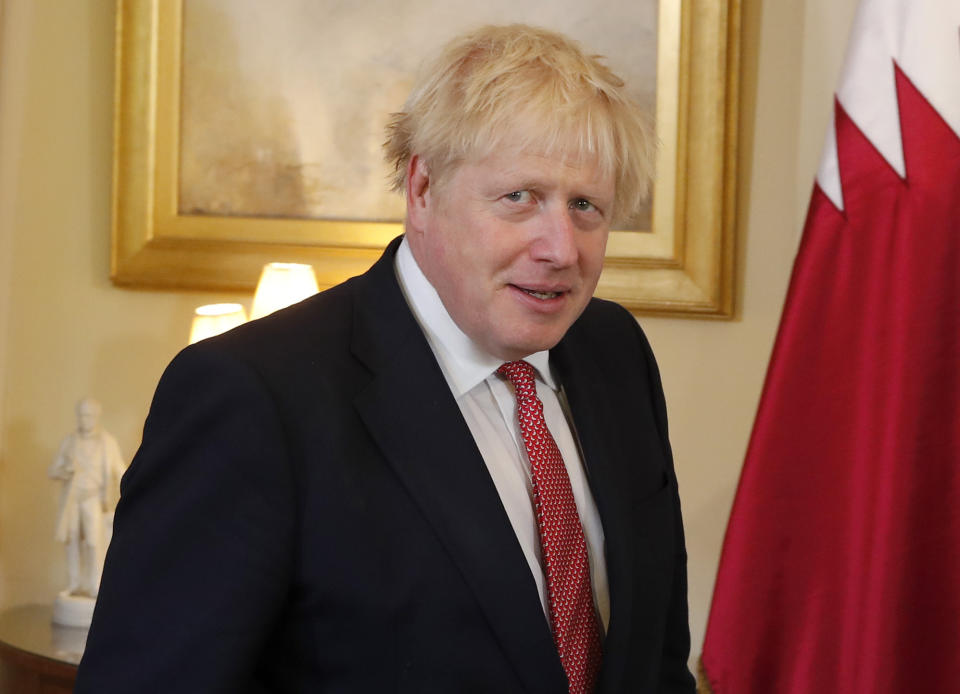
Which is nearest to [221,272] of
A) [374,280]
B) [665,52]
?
[665,52]

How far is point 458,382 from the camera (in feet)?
4.45

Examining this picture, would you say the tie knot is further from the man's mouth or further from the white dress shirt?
the man's mouth

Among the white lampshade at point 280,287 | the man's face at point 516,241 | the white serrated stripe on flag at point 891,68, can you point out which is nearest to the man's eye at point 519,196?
the man's face at point 516,241

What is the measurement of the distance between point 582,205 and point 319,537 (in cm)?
50

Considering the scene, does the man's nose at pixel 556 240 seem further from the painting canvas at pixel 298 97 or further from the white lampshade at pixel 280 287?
the painting canvas at pixel 298 97

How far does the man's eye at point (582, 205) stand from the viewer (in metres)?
1.30

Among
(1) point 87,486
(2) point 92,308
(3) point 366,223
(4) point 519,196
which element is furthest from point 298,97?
(4) point 519,196

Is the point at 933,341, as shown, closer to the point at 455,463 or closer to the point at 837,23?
the point at 455,463

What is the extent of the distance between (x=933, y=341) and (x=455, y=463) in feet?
2.46

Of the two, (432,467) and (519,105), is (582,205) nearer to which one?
(519,105)

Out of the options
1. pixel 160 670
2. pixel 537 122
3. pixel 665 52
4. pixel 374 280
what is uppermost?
pixel 665 52

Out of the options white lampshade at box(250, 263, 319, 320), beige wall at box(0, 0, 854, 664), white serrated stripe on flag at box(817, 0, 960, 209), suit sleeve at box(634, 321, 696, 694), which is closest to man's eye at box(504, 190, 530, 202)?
suit sleeve at box(634, 321, 696, 694)

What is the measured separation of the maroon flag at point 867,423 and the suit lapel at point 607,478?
12.6 inches

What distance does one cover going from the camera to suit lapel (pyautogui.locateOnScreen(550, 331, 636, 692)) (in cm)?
133
